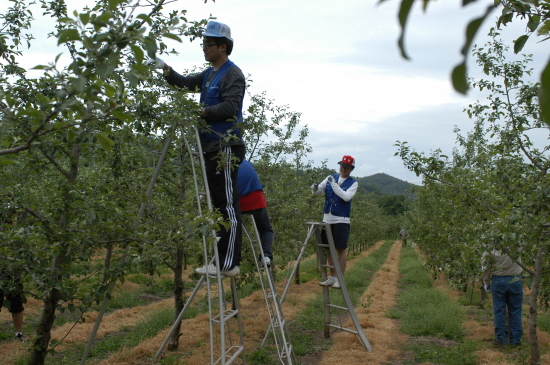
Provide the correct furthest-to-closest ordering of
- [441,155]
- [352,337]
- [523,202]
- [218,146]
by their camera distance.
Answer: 1. [352,337]
2. [441,155]
3. [523,202]
4. [218,146]

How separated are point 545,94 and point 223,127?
3625 mm

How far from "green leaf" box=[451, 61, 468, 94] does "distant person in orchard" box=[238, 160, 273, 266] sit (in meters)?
4.48

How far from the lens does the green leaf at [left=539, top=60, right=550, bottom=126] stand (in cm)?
49

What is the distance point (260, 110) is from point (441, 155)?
4.56 metres

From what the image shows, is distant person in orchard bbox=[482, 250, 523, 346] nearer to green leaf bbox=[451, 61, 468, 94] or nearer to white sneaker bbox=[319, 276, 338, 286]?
white sneaker bbox=[319, 276, 338, 286]

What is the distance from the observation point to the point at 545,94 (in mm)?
494

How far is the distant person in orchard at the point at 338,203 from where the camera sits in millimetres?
7219

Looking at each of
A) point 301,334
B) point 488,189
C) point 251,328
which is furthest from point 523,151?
point 251,328

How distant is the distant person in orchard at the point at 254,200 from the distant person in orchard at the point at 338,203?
1.93 m

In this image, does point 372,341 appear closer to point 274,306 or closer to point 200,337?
point 200,337

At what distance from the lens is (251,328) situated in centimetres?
808

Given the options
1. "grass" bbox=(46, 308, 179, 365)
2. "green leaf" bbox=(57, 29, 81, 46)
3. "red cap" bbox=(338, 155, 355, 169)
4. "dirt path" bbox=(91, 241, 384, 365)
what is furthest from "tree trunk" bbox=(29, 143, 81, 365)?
"red cap" bbox=(338, 155, 355, 169)

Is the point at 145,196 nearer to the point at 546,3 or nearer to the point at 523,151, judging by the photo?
the point at 546,3

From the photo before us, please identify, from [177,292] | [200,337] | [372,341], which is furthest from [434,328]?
[177,292]
